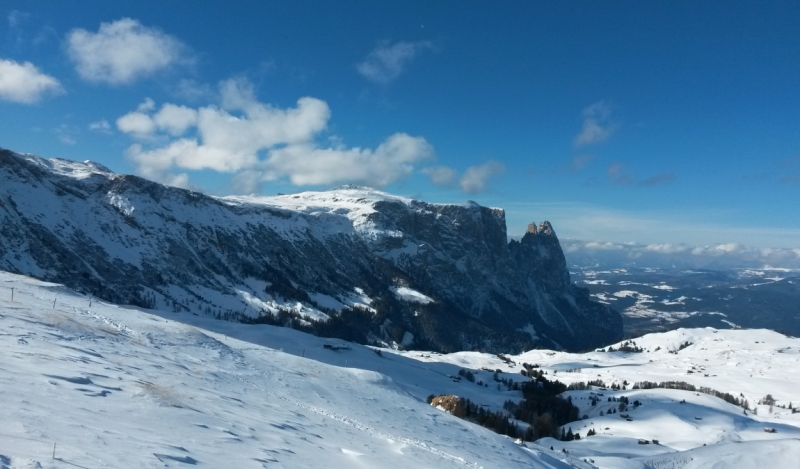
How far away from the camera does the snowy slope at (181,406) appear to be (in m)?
10.0

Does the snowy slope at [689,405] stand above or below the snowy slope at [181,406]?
below

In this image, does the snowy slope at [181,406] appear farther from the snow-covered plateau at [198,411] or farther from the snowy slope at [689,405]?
the snowy slope at [689,405]

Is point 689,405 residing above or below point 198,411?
below

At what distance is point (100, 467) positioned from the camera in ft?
27.6

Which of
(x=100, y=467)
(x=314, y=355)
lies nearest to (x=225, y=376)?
(x=100, y=467)

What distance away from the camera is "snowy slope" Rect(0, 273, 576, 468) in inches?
394

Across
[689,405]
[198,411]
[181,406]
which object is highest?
[181,406]

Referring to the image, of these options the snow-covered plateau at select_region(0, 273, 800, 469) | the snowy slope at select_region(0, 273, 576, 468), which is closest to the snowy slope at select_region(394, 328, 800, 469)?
the snow-covered plateau at select_region(0, 273, 800, 469)

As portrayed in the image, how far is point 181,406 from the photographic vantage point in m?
14.5

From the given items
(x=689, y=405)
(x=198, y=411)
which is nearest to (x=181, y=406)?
(x=198, y=411)

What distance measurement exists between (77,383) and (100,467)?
661 centimetres

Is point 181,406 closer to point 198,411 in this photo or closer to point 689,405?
point 198,411

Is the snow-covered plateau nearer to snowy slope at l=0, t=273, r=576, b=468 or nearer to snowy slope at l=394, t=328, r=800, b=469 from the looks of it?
snowy slope at l=0, t=273, r=576, b=468

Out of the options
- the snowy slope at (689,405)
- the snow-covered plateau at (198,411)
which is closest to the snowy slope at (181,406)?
the snow-covered plateau at (198,411)
